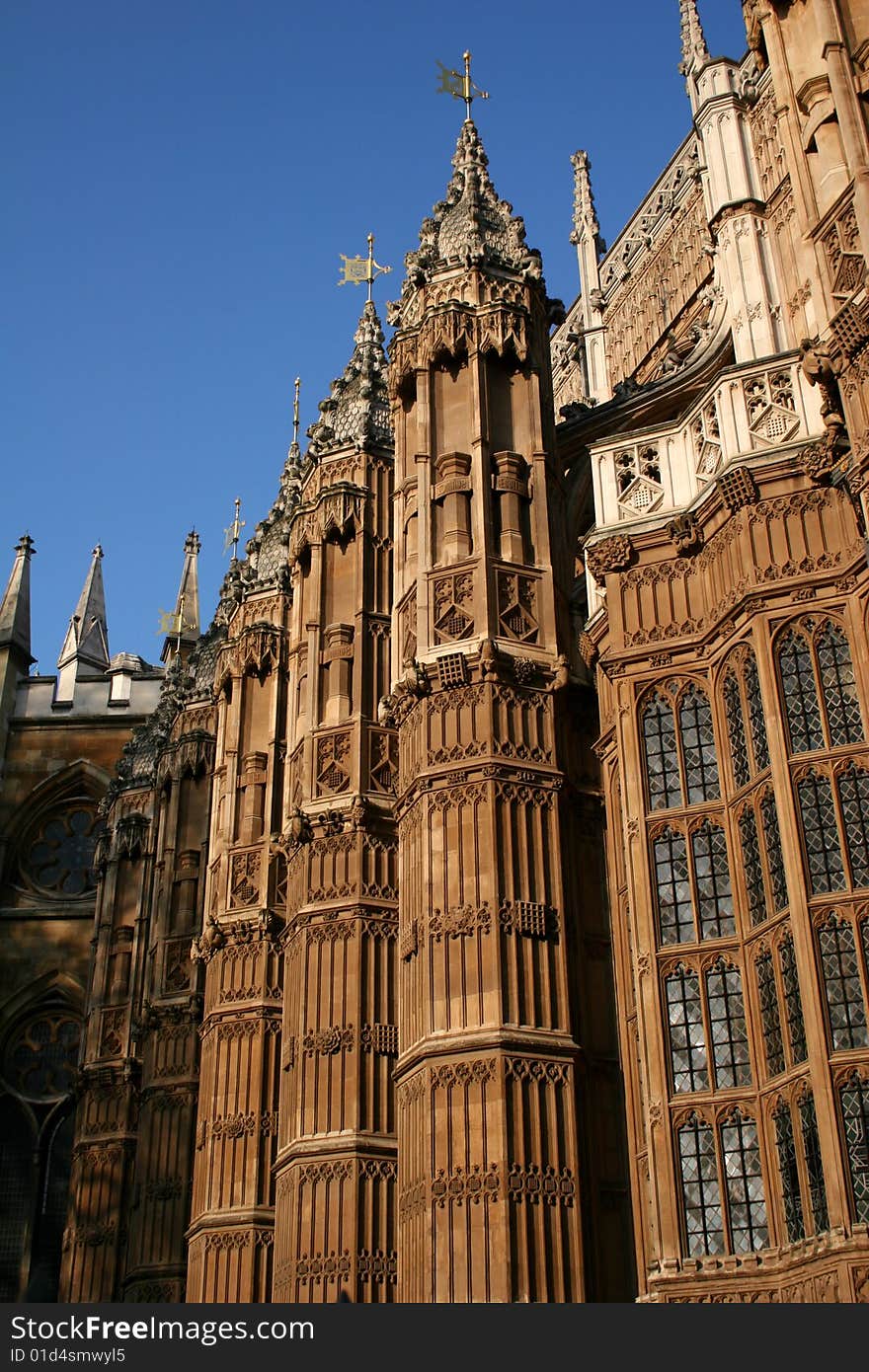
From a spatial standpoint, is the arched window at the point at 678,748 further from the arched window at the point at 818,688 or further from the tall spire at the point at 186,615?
the tall spire at the point at 186,615

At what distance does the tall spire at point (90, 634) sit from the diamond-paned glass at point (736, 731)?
36368mm

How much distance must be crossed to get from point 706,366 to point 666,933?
34.4ft

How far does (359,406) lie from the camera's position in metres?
27.9

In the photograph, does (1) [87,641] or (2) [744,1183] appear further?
(1) [87,641]

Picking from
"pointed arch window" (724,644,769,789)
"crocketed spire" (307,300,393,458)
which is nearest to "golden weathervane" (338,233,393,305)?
"crocketed spire" (307,300,393,458)

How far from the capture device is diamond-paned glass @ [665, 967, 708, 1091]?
52.1 feet

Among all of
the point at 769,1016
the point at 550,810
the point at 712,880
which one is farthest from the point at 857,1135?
the point at 550,810

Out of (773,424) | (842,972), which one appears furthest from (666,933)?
(773,424)

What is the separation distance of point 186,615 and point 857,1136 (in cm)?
4061

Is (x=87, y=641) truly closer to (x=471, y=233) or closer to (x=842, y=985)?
(x=471, y=233)

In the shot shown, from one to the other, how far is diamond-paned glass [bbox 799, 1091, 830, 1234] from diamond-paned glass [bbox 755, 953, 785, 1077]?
0.56 metres

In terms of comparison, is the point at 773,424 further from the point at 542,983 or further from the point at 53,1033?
the point at 53,1033

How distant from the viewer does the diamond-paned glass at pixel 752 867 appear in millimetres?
16000

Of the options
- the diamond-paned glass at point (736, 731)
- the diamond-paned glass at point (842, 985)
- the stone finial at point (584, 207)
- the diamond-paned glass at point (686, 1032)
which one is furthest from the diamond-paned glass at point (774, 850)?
the stone finial at point (584, 207)
